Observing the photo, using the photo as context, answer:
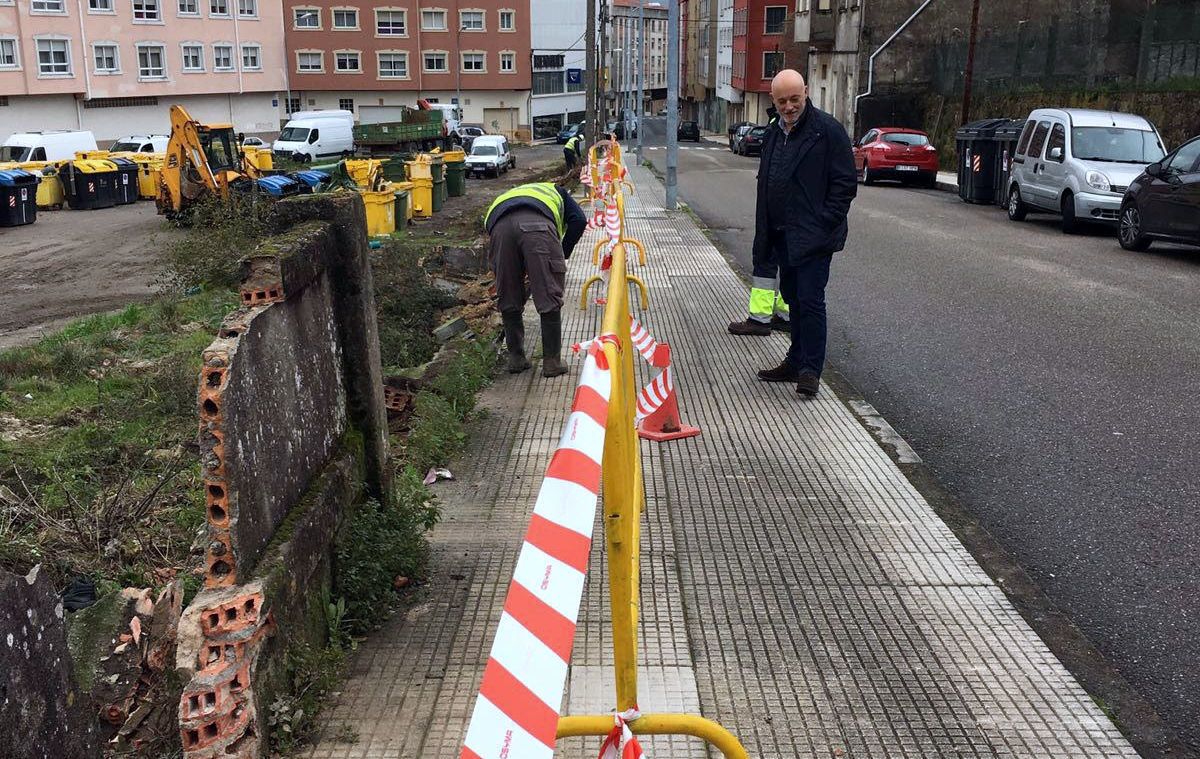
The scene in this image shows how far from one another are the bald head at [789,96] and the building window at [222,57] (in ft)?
203

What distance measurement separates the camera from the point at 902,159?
2988cm

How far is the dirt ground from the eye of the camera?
1566cm

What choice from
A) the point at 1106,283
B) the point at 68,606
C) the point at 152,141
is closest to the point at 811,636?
the point at 68,606

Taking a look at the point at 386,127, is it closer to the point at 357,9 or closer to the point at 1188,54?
the point at 357,9

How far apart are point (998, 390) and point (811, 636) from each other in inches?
171

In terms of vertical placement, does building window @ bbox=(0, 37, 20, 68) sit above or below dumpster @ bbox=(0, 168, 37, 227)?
above

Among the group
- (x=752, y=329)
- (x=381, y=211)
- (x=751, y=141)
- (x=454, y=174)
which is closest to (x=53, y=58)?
(x=454, y=174)

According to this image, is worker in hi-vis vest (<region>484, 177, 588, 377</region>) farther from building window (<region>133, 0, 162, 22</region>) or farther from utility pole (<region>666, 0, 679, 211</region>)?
building window (<region>133, 0, 162, 22</region>)

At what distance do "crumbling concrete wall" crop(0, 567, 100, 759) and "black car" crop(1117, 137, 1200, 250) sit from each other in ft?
47.2

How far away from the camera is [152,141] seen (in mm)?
41500

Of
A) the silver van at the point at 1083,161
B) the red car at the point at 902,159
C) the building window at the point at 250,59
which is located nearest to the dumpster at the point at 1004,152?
the silver van at the point at 1083,161

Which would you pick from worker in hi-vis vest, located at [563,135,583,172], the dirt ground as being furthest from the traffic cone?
worker in hi-vis vest, located at [563,135,583,172]

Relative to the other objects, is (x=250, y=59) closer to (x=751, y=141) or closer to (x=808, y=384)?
(x=751, y=141)

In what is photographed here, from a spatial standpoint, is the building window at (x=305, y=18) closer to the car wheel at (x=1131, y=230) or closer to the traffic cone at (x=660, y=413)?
the car wheel at (x=1131, y=230)
